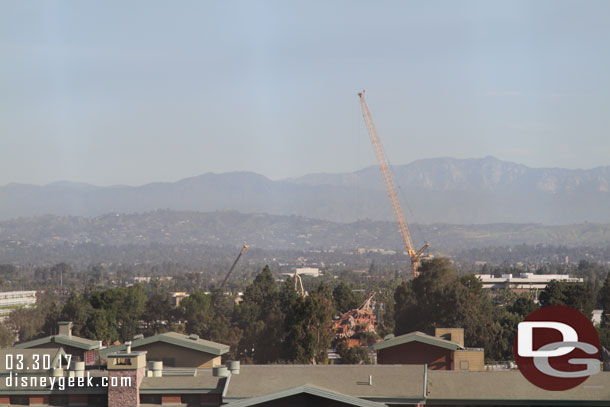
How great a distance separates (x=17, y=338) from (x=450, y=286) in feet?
159

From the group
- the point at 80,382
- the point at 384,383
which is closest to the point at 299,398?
the point at 384,383

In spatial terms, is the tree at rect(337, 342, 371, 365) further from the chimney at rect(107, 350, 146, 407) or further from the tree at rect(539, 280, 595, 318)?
the chimney at rect(107, 350, 146, 407)

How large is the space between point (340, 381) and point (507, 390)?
5221 mm

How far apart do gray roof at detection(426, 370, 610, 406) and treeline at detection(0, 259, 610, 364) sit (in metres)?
23.2

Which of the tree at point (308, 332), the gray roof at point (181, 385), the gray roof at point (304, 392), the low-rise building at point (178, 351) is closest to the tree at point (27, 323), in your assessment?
the tree at point (308, 332)

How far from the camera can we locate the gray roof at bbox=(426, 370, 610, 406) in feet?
98.0

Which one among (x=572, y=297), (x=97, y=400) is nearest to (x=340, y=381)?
(x=97, y=400)

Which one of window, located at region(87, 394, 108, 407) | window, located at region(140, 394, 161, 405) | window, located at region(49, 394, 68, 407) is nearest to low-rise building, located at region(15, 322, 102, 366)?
window, located at region(49, 394, 68, 407)

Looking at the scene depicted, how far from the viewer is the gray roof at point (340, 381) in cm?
2972

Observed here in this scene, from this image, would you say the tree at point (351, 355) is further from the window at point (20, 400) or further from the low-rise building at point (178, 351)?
the window at point (20, 400)

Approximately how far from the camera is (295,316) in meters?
56.4

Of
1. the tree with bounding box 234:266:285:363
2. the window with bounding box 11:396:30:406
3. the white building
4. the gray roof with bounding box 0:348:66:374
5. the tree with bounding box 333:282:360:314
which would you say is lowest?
the window with bounding box 11:396:30:406

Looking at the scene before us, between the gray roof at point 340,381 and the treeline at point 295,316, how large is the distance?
73.5ft

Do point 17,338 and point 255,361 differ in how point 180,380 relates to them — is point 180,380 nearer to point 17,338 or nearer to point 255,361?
point 255,361
